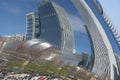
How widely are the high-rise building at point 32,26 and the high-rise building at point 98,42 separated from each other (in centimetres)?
1521

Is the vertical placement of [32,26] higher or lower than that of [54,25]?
lower

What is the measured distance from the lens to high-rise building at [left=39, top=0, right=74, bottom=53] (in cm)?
9312

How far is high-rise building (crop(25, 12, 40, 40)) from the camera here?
98.2 meters

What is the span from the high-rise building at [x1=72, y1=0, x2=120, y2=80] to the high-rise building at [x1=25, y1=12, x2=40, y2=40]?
15.2 metres

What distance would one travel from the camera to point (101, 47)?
308 feet

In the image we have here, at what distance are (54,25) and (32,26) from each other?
7421mm

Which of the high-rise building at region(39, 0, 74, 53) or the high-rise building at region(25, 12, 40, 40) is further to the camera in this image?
the high-rise building at region(25, 12, 40, 40)

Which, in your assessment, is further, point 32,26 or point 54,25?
point 32,26

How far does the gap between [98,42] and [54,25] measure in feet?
54.2

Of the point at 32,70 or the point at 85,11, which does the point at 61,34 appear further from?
the point at 32,70

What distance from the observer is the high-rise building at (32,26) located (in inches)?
3867

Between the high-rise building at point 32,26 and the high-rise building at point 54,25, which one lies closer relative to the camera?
the high-rise building at point 54,25

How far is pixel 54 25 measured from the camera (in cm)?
10388

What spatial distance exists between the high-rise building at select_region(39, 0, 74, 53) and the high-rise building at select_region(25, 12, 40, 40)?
1415 millimetres
